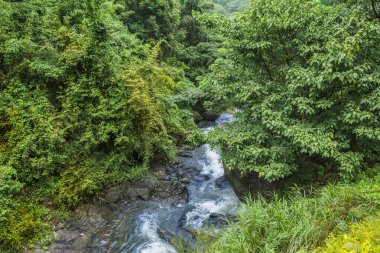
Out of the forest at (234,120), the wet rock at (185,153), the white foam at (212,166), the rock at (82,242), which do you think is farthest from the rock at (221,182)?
the rock at (82,242)

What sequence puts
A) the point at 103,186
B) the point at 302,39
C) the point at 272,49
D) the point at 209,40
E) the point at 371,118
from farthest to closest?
the point at 209,40 < the point at 103,186 < the point at 272,49 < the point at 302,39 < the point at 371,118

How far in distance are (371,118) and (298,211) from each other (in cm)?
223

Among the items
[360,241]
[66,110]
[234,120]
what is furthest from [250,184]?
[66,110]

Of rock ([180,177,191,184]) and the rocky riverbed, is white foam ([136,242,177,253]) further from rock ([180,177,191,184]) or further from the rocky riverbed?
rock ([180,177,191,184])

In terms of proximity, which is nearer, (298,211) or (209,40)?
(298,211)

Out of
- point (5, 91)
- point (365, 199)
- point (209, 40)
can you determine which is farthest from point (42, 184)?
point (209, 40)

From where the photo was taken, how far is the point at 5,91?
7.29m

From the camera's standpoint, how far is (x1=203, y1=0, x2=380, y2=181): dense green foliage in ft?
15.5

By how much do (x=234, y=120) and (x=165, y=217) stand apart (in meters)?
3.59

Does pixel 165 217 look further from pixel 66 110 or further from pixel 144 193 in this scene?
pixel 66 110

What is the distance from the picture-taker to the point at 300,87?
5.31 m

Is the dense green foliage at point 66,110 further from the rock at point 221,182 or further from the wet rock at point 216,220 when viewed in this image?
the wet rock at point 216,220

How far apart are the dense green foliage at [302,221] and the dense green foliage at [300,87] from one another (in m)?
0.59

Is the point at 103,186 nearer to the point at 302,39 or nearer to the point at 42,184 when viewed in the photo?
the point at 42,184
